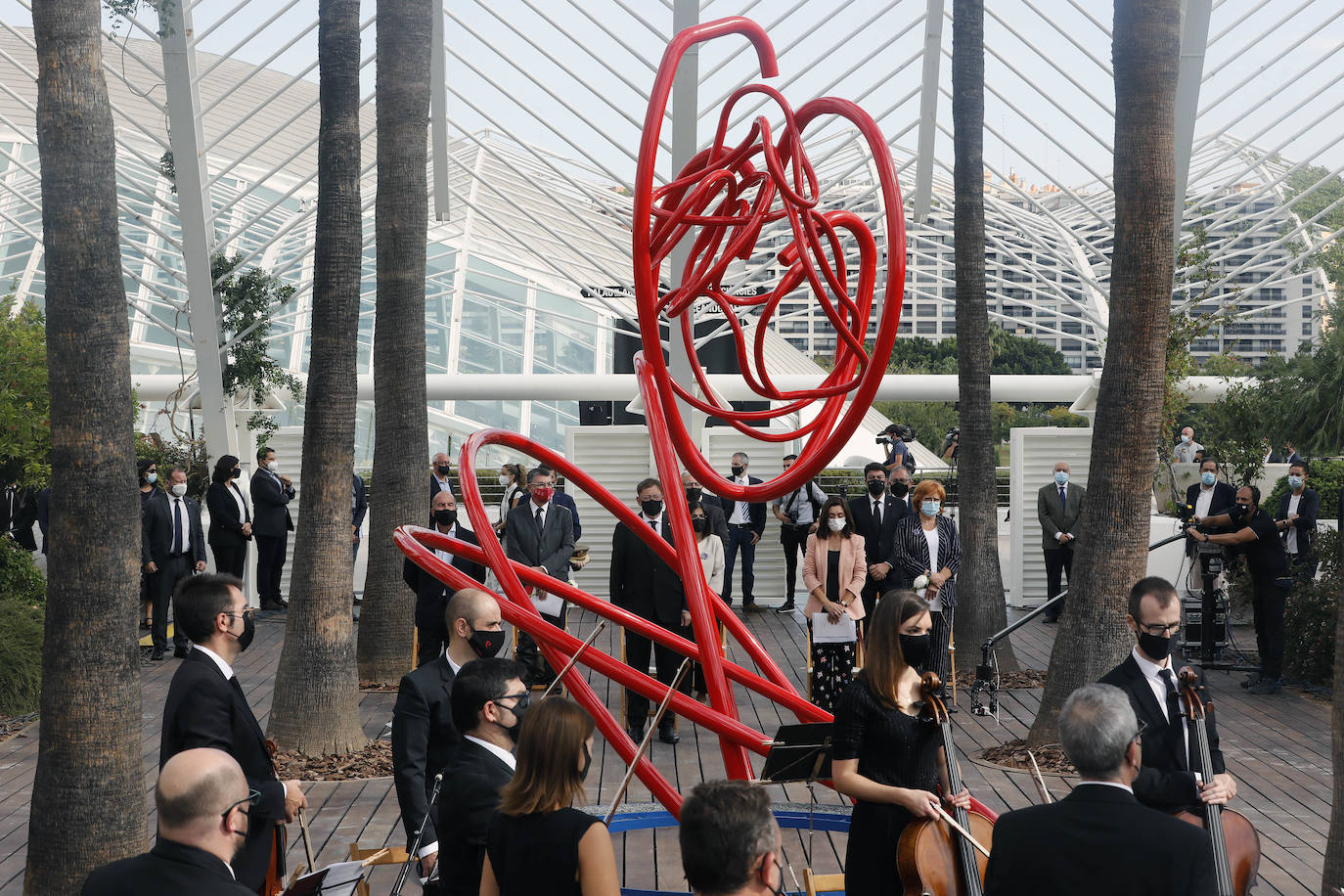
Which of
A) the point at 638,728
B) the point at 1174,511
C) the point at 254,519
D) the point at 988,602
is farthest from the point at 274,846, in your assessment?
the point at 1174,511

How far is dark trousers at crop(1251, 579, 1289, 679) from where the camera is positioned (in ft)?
36.3

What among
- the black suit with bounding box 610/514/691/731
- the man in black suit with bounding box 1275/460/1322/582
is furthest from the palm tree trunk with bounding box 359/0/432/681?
the man in black suit with bounding box 1275/460/1322/582

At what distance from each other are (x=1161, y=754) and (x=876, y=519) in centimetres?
780

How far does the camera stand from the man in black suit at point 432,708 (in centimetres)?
488

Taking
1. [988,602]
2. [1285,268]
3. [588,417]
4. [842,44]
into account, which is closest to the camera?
[988,602]

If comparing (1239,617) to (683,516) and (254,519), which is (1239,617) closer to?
(683,516)

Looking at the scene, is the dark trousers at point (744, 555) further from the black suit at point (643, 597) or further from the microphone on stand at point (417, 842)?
the microphone on stand at point (417, 842)

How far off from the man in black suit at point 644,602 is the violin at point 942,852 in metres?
5.26

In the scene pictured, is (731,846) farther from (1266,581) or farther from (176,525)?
(176,525)

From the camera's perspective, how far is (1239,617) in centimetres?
1427

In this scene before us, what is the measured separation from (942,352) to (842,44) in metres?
61.1

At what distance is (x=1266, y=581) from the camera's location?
36.7ft

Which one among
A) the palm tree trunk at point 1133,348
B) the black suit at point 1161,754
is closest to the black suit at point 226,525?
the palm tree trunk at point 1133,348

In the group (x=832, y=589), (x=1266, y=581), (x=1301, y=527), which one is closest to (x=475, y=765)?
(x=832, y=589)
